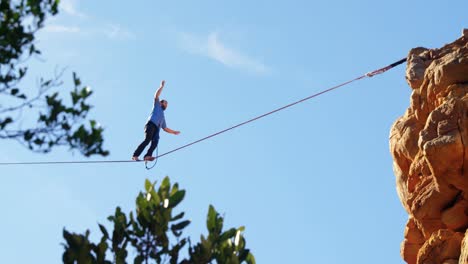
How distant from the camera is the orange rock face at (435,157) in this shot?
25047 millimetres

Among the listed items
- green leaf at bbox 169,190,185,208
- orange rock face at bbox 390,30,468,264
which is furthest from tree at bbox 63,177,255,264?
orange rock face at bbox 390,30,468,264

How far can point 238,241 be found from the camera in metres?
11.7

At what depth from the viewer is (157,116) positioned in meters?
26.4

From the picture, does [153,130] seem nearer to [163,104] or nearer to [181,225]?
[163,104]

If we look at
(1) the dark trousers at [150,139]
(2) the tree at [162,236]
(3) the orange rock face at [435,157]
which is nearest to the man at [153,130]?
(1) the dark trousers at [150,139]

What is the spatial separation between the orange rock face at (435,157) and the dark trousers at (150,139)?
7.76 meters

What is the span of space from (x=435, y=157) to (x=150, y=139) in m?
8.29

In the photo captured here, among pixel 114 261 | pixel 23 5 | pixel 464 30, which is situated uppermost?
pixel 464 30

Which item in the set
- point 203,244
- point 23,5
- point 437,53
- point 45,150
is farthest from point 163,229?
point 437,53

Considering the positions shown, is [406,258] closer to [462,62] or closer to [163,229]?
[462,62]

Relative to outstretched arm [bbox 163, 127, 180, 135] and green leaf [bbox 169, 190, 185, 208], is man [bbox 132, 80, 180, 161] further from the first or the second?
green leaf [bbox 169, 190, 185, 208]

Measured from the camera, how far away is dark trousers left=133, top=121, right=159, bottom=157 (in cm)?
2623

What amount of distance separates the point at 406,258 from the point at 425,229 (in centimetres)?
145

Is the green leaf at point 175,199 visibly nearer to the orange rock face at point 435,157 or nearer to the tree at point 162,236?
the tree at point 162,236
